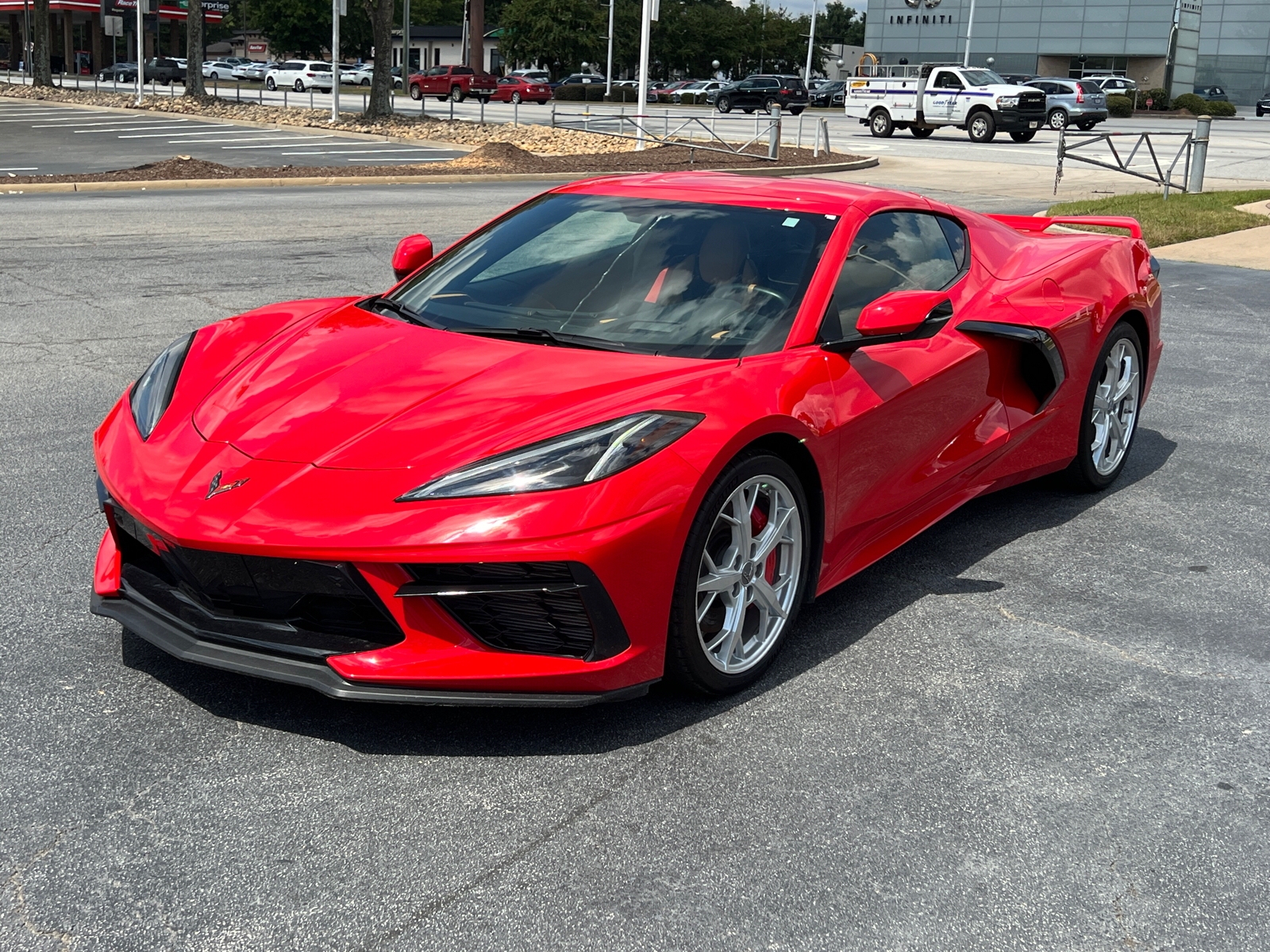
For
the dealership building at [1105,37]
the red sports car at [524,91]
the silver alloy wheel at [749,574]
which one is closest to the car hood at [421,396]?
the silver alloy wheel at [749,574]

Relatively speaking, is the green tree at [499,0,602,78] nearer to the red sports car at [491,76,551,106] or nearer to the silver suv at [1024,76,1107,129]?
the red sports car at [491,76,551,106]

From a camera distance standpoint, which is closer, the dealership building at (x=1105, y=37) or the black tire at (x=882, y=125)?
the black tire at (x=882, y=125)

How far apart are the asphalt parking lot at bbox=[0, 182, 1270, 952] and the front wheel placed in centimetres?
3553

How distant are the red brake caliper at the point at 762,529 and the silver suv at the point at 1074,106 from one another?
131 ft

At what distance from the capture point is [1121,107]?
62875 millimetres

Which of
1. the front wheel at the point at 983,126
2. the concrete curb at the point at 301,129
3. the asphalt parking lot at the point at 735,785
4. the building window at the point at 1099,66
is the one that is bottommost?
the asphalt parking lot at the point at 735,785

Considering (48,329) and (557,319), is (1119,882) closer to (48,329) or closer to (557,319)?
(557,319)

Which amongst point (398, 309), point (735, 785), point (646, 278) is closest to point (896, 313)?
point (646, 278)

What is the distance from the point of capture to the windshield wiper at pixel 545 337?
4.02 m

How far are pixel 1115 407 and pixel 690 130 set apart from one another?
29159 millimetres

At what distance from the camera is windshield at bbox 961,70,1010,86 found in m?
39.3

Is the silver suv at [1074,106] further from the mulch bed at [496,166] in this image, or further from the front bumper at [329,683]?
the front bumper at [329,683]

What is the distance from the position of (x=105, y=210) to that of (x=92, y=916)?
599 inches

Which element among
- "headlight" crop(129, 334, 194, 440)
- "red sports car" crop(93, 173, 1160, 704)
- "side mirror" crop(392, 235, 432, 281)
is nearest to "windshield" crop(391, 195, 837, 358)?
"red sports car" crop(93, 173, 1160, 704)
